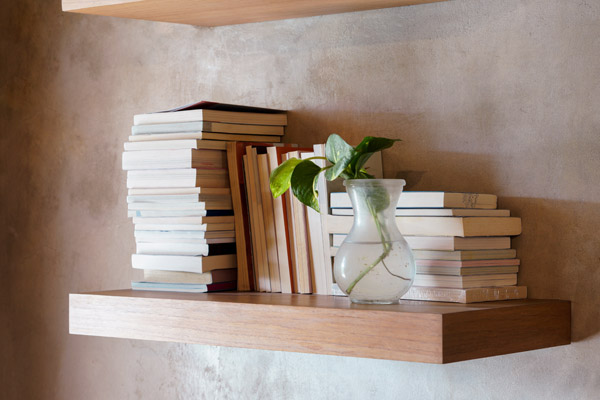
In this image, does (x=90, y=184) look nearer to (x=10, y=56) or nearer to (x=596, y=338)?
(x=10, y=56)

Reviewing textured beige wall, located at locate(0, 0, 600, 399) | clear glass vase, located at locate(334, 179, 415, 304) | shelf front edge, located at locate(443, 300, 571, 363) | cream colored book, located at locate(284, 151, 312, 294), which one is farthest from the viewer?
cream colored book, located at locate(284, 151, 312, 294)

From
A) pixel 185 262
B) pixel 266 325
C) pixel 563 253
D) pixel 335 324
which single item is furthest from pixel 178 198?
pixel 563 253

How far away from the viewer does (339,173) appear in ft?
4.18

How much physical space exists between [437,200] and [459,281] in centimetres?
13

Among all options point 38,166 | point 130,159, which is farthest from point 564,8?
point 38,166

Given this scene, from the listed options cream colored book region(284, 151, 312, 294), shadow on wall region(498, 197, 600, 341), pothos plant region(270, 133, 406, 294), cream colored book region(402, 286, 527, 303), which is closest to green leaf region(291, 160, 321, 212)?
pothos plant region(270, 133, 406, 294)

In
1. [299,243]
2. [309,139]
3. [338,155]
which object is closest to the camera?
[338,155]

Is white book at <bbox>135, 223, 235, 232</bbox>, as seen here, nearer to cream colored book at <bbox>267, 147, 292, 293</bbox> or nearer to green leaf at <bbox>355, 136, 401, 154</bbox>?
cream colored book at <bbox>267, 147, 292, 293</bbox>

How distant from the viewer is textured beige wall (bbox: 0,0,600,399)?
53.1 inches

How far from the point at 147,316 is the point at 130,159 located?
312 mm

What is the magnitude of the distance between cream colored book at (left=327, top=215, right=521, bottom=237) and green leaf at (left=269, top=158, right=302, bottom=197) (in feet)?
0.32

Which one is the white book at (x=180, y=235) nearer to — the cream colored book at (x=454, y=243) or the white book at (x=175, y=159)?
the white book at (x=175, y=159)

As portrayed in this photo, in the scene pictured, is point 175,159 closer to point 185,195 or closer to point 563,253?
point 185,195

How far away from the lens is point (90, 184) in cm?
192
